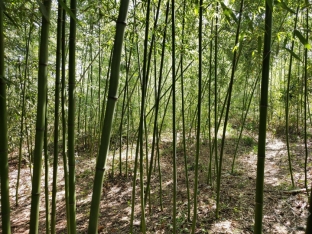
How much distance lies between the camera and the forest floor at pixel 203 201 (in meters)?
2.76

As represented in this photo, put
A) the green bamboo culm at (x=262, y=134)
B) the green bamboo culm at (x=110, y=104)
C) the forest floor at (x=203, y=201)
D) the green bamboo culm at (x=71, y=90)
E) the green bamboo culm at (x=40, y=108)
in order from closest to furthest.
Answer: the green bamboo culm at (x=110, y=104) < the green bamboo culm at (x=262, y=134) < the green bamboo culm at (x=40, y=108) < the green bamboo culm at (x=71, y=90) < the forest floor at (x=203, y=201)

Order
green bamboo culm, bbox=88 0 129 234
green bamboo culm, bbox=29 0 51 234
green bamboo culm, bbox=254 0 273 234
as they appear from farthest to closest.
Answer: green bamboo culm, bbox=29 0 51 234 → green bamboo culm, bbox=254 0 273 234 → green bamboo culm, bbox=88 0 129 234

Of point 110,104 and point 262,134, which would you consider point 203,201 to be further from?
point 110,104

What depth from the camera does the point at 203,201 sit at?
3.32 meters

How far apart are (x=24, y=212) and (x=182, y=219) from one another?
7.86ft

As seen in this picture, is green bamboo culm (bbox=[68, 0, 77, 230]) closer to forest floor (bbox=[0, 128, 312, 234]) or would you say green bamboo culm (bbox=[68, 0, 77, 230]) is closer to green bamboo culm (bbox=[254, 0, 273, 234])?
green bamboo culm (bbox=[254, 0, 273, 234])

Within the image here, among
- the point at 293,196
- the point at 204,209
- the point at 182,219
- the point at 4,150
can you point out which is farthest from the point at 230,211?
the point at 4,150

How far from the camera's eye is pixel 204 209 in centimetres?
310

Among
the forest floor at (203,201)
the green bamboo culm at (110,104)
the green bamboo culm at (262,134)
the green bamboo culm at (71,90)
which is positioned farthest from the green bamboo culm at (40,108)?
the forest floor at (203,201)

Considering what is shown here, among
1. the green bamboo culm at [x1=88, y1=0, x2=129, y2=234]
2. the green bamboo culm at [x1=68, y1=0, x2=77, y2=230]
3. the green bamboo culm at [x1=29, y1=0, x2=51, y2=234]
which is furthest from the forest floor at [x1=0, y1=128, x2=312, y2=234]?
the green bamboo culm at [x1=88, y1=0, x2=129, y2=234]

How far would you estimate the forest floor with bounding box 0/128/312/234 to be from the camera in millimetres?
2756

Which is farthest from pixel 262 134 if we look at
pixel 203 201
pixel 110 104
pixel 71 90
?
pixel 203 201

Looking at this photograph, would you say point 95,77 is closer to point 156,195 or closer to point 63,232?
point 156,195

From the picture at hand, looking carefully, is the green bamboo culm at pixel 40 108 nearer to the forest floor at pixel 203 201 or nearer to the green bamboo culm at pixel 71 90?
the green bamboo culm at pixel 71 90
